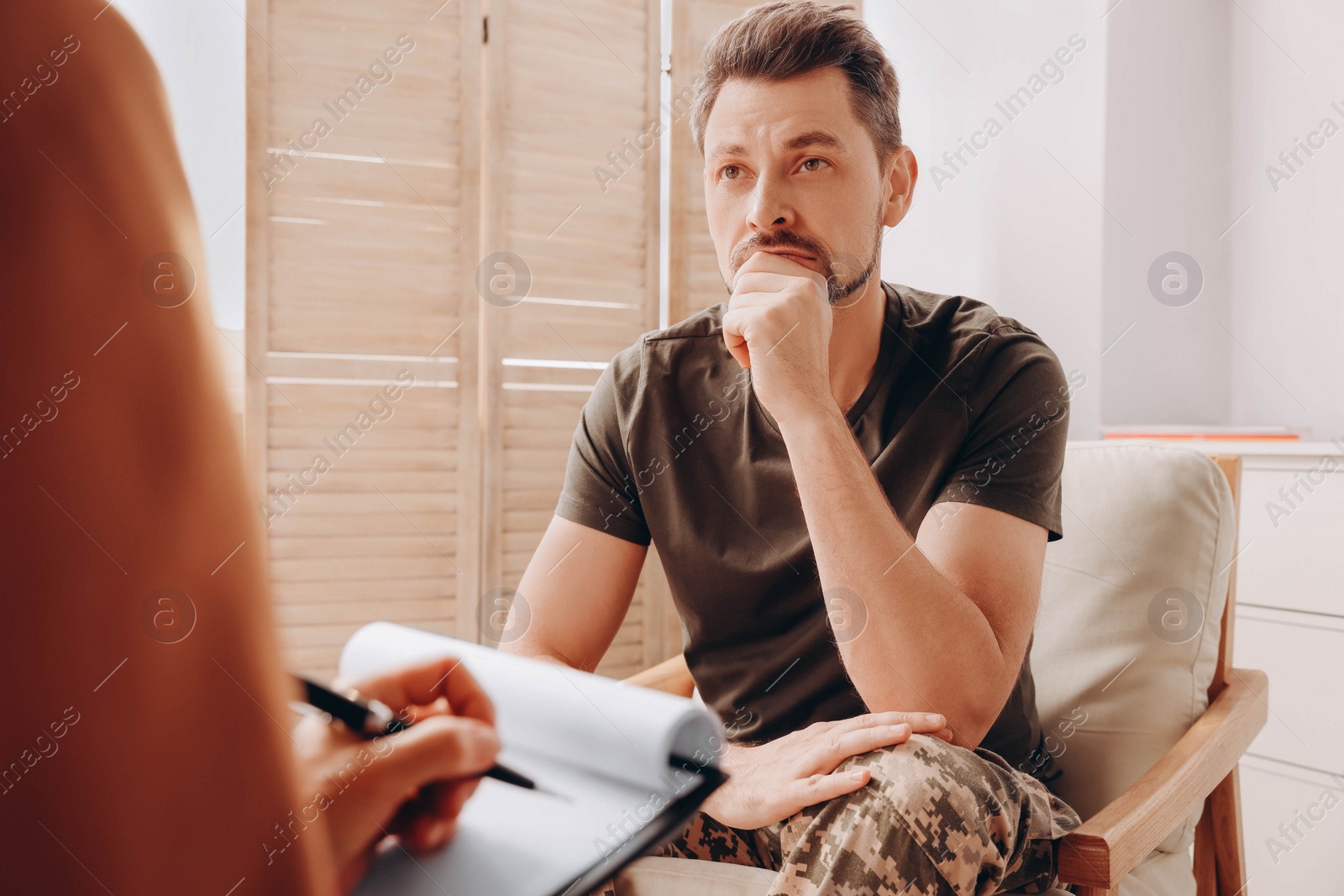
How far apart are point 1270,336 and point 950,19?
118 centimetres

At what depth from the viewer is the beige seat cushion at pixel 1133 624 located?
1076 millimetres

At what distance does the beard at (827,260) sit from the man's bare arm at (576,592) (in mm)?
375

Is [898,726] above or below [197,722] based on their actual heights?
below

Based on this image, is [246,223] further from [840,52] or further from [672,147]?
[840,52]

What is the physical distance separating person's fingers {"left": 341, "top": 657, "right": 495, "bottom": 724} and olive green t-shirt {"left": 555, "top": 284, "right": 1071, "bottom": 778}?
799 mm

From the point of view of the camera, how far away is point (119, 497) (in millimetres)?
132

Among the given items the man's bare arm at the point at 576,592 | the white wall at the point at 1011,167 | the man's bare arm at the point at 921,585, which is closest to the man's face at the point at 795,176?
the man's bare arm at the point at 921,585

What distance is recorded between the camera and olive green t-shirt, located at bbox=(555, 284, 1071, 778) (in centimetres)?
103

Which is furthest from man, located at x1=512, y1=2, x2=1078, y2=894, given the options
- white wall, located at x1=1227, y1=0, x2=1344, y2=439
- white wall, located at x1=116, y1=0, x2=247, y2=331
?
white wall, located at x1=1227, y1=0, x2=1344, y2=439

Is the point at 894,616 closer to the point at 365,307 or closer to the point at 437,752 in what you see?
the point at 437,752

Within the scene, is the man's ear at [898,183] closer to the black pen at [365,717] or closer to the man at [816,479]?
the man at [816,479]

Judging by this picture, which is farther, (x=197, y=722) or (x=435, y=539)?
(x=435, y=539)

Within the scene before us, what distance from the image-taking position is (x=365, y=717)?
0.24 metres

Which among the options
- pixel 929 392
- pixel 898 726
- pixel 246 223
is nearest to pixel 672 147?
pixel 246 223
